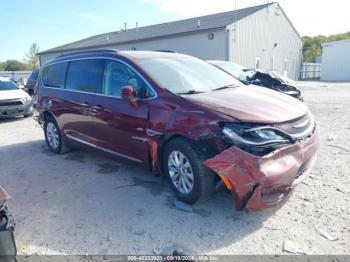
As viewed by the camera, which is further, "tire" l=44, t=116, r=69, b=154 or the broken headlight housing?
"tire" l=44, t=116, r=69, b=154

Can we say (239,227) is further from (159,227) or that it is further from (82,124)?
(82,124)

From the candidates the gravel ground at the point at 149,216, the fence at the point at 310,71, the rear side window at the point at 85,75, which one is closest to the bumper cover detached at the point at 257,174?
the gravel ground at the point at 149,216

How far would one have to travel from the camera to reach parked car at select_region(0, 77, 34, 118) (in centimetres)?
1032

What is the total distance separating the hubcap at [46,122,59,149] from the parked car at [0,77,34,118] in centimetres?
493

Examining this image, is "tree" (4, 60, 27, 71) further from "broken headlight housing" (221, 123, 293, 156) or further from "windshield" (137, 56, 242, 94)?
"broken headlight housing" (221, 123, 293, 156)

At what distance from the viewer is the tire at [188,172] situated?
135 inches

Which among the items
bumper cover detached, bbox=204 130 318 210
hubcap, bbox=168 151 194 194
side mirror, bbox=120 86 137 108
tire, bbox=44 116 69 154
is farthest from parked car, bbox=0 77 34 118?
bumper cover detached, bbox=204 130 318 210

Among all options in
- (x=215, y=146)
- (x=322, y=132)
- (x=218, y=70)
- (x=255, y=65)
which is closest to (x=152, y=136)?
(x=215, y=146)

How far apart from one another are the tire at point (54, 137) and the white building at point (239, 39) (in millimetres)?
17969

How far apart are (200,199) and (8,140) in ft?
19.2

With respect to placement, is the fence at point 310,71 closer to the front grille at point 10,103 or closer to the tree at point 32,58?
the front grille at point 10,103

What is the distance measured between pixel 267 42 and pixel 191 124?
86.5 feet

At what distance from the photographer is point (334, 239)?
297 centimetres

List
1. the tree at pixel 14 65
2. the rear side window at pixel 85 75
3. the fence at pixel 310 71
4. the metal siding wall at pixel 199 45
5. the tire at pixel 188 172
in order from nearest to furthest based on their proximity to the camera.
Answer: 1. the tire at pixel 188 172
2. the rear side window at pixel 85 75
3. the metal siding wall at pixel 199 45
4. the fence at pixel 310 71
5. the tree at pixel 14 65
